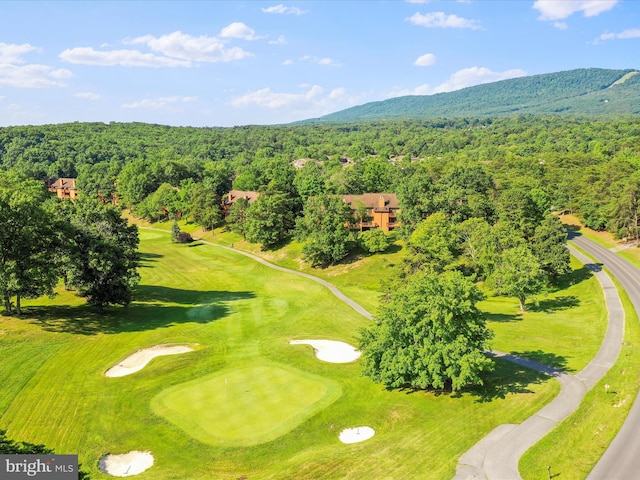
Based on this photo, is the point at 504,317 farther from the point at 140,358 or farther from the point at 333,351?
the point at 140,358

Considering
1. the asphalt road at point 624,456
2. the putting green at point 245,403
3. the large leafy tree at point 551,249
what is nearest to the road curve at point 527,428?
the asphalt road at point 624,456

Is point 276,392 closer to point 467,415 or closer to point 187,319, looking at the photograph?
point 467,415

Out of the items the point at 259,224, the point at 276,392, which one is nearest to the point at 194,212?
the point at 259,224

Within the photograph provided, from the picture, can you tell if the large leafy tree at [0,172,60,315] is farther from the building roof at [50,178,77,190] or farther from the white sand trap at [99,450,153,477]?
the building roof at [50,178,77,190]

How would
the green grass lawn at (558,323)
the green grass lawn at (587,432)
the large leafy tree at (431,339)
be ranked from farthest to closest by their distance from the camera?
the green grass lawn at (558,323), the large leafy tree at (431,339), the green grass lawn at (587,432)

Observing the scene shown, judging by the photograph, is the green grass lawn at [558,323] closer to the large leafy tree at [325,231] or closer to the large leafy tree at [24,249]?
the large leafy tree at [325,231]

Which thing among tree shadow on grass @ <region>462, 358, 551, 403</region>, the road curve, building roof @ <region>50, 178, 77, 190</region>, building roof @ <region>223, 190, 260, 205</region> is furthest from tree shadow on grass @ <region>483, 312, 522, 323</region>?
building roof @ <region>50, 178, 77, 190</region>
